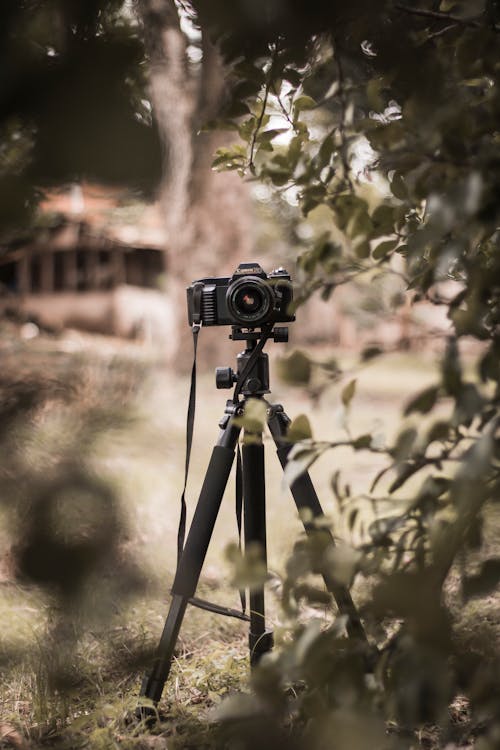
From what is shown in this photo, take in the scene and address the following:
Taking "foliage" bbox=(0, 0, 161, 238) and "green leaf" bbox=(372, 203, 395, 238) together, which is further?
"green leaf" bbox=(372, 203, 395, 238)

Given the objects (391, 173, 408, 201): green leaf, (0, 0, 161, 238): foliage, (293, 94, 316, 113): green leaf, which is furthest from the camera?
(293, 94, 316, 113): green leaf

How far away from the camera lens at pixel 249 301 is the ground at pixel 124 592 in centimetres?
24

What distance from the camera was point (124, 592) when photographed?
72cm

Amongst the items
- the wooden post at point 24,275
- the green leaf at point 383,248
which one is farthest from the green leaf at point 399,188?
the wooden post at point 24,275

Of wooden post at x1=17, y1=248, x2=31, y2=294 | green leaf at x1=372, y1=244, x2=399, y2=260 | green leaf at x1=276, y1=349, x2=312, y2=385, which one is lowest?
green leaf at x1=276, y1=349, x2=312, y2=385

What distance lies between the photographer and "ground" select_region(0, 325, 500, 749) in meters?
0.73

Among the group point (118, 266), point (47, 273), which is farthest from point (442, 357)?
point (47, 273)

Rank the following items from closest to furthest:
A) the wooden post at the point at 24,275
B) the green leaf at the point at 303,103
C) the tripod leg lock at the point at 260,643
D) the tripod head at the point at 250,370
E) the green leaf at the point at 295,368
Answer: the green leaf at the point at 295,368 → the green leaf at the point at 303,103 → the tripod head at the point at 250,370 → the tripod leg lock at the point at 260,643 → the wooden post at the point at 24,275

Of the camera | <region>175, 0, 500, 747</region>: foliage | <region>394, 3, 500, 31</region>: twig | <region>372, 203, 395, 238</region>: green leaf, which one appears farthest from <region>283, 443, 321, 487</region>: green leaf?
the camera

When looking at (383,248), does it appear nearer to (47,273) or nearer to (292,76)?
(292,76)

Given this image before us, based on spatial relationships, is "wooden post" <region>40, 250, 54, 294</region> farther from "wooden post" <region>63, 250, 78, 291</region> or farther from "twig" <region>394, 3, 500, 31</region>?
"twig" <region>394, 3, 500, 31</region>

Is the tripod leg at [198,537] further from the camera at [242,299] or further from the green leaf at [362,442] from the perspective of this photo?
the green leaf at [362,442]

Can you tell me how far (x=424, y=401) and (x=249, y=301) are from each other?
1.00 meters

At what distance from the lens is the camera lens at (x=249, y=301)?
1.72 metres
